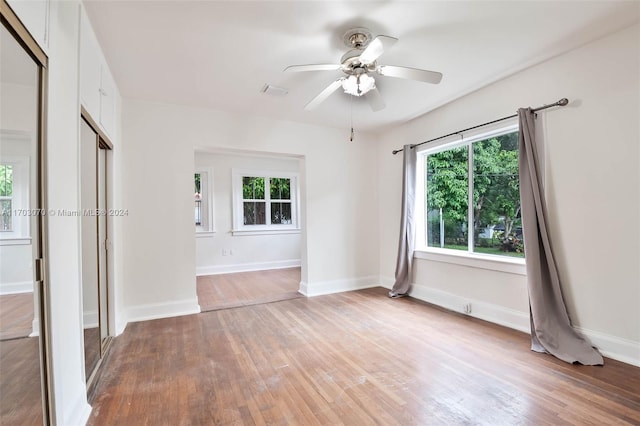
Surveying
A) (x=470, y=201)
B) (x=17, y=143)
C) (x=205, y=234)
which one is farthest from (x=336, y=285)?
(x=17, y=143)

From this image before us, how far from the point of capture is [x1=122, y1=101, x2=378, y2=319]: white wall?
3.47m

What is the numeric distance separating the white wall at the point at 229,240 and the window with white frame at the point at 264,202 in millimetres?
128

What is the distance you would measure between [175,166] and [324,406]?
310 cm

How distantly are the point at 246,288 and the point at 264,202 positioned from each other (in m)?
2.34

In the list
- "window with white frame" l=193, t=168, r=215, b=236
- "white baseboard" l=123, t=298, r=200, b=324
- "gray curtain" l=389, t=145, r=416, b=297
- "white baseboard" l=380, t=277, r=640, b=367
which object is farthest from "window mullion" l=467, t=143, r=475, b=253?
"window with white frame" l=193, t=168, r=215, b=236

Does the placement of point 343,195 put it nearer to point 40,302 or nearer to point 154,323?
point 154,323

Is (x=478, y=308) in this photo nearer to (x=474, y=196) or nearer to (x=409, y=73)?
(x=474, y=196)

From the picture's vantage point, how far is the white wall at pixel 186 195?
3.47 meters

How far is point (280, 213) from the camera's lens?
6.92m

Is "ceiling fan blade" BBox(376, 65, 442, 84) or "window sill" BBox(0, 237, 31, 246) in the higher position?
"ceiling fan blade" BBox(376, 65, 442, 84)

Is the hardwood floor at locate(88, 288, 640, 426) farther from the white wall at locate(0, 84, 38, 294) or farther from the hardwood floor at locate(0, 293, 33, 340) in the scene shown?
the white wall at locate(0, 84, 38, 294)

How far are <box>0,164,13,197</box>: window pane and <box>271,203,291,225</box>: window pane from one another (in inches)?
221

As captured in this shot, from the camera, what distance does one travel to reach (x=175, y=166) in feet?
12.1

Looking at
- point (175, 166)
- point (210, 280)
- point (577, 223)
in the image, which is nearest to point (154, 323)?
point (175, 166)
